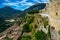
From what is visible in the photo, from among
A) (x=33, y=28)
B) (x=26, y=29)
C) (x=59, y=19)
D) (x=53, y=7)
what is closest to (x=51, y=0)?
(x=53, y=7)

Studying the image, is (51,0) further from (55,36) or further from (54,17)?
(55,36)

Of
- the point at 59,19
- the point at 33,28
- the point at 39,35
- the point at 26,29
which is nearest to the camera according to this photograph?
the point at 59,19

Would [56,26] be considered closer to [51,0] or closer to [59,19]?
[59,19]

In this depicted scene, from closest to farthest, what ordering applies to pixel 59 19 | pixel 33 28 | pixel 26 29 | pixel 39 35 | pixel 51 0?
pixel 59 19 < pixel 51 0 < pixel 39 35 < pixel 33 28 < pixel 26 29

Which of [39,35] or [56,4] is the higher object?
[56,4]

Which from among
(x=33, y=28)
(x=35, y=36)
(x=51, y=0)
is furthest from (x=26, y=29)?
(x=51, y=0)

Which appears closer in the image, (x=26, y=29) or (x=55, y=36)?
(x=55, y=36)

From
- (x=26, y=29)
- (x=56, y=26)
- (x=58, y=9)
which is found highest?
(x=58, y=9)

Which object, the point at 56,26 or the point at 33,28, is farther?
the point at 33,28

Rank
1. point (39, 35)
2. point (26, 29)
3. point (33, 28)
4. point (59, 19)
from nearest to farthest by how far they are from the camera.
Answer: point (59, 19) → point (39, 35) → point (33, 28) → point (26, 29)
